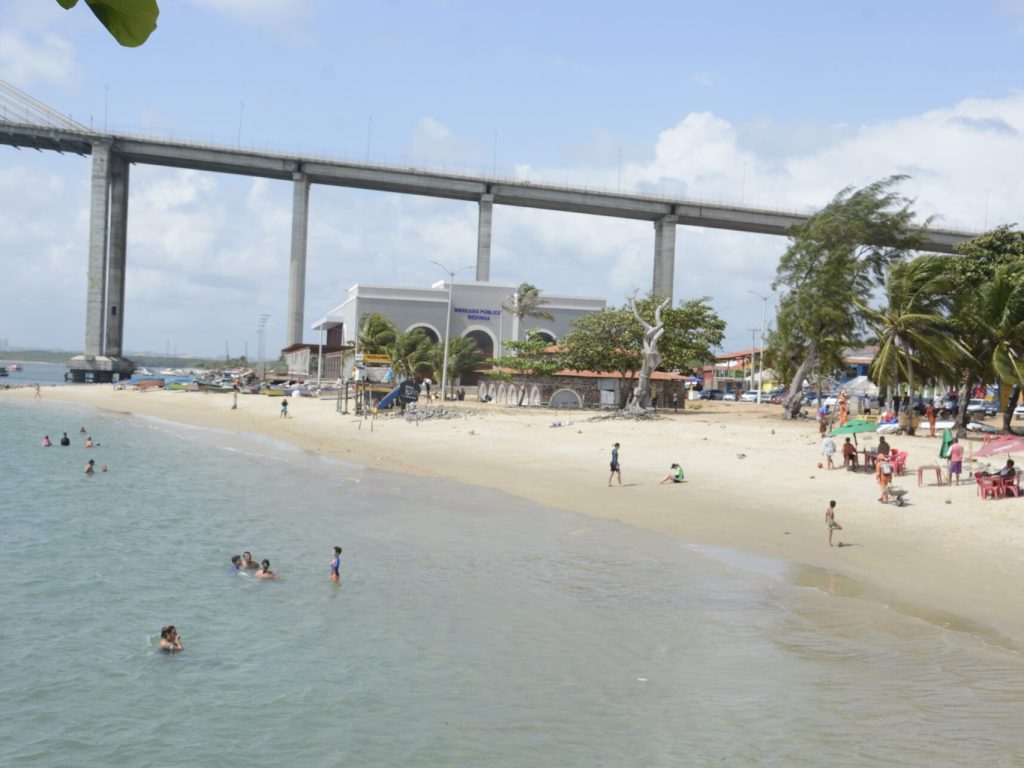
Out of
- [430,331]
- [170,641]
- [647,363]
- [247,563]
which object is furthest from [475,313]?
[170,641]

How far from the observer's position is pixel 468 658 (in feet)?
44.0

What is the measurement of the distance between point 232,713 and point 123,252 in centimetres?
9463

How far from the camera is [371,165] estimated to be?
3819 inches

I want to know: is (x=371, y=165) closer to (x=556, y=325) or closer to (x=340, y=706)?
(x=556, y=325)

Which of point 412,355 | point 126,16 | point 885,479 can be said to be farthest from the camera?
point 412,355

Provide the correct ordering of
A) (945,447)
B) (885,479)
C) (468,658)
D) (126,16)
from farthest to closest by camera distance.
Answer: (945,447) < (885,479) < (468,658) < (126,16)

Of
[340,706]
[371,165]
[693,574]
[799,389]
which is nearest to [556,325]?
[371,165]

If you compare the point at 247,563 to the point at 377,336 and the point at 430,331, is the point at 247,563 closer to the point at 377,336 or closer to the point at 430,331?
the point at 377,336

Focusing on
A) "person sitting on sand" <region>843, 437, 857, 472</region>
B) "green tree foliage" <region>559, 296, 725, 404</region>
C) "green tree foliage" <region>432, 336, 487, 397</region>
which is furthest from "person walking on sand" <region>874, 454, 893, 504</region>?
"green tree foliage" <region>432, 336, 487, 397</region>

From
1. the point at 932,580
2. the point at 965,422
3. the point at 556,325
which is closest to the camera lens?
the point at 932,580

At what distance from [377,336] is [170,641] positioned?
205 feet

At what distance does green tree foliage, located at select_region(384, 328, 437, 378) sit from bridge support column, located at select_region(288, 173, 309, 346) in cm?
2877

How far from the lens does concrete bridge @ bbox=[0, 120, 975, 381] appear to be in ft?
299

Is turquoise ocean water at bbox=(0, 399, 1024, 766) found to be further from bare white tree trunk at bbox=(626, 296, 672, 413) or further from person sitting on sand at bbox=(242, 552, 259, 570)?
→ bare white tree trunk at bbox=(626, 296, 672, 413)
